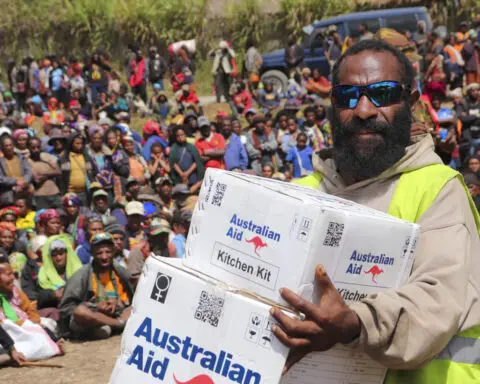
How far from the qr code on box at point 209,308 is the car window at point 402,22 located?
20455 mm

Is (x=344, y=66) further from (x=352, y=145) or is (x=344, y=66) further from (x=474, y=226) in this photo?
(x=474, y=226)

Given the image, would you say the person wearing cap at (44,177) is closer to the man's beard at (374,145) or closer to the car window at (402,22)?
the man's beard at (374,145)

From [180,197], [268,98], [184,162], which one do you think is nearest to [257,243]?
[180,197]

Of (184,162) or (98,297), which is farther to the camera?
(184,162)

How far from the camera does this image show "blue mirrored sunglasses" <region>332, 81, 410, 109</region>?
268 cm

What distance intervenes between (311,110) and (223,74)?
6.71 metres

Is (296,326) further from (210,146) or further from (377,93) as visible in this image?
(210,146)

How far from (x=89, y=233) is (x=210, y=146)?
5365 mm

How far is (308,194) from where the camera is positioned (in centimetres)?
245

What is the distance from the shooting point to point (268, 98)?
2156 centimetres

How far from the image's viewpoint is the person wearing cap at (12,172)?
11.4 meters

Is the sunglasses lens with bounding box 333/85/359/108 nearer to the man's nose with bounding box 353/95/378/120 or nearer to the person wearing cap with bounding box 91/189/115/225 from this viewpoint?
the man's nose with bounding box 353/95/378/120

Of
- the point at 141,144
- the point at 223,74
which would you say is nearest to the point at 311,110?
the point at 141,144

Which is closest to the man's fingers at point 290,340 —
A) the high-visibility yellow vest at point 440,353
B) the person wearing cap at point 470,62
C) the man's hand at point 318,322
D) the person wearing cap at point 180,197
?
the man's hand at point 318,322
